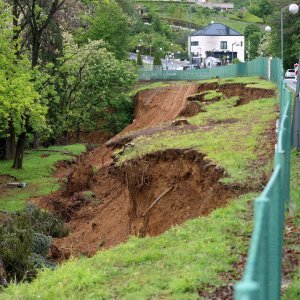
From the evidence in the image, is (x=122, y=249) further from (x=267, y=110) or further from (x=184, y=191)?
(x=267, y=110)

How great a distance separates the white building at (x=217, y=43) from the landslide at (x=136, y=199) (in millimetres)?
96562

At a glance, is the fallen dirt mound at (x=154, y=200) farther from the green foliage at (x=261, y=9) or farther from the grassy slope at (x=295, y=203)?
the green foliage at (x=261, y=9)

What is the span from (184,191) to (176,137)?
4.61 m

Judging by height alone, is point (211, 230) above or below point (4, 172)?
above

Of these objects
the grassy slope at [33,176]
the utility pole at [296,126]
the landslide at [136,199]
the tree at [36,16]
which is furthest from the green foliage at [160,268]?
the tree at [36,16]

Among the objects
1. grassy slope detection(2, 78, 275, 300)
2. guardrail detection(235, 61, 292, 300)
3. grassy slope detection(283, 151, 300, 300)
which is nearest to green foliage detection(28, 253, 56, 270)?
grassy slope detection(2, 78, 275, 300)

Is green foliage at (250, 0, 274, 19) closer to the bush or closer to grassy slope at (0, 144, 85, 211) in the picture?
grassy slope at (0, 144, 85, 211)

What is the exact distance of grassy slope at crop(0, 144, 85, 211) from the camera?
30.0 m

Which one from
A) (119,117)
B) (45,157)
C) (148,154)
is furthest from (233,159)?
(119,117)

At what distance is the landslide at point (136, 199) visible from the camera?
1717 cm

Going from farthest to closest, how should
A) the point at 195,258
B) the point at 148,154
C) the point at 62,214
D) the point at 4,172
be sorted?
the point at 4,172
the point at 62,214
the point at 148,154
the point at 195,258

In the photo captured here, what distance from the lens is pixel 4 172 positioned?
3612 cm

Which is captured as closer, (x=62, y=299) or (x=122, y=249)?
(x=62, y=299)

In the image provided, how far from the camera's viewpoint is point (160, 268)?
10.2 m
